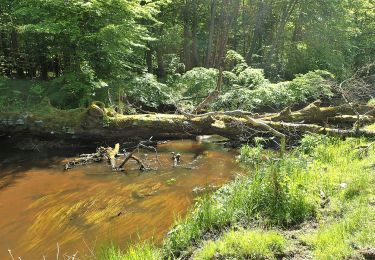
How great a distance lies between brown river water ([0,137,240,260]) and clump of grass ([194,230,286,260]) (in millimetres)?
1058

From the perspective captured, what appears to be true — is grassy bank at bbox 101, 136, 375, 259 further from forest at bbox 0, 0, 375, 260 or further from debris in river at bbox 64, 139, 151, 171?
debris in river at bbox 64, 139, 151, 171

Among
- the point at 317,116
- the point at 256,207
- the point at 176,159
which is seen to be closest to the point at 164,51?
→ the point at 317,116

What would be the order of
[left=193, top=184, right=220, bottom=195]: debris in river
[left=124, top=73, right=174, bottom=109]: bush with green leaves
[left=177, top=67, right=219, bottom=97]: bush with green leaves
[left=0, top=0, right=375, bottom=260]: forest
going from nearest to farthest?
[left=0, top=0, right=375, bottom=260]: forest → [left=193, top=184, right=220, bottom=195]: debris in river → [left=124, top=73, right=174, bottom=109]: bush with green leaves → [left=177, top=67, right=219, bottom=97]: bush with green leaves

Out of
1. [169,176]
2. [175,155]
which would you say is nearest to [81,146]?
[175,155]

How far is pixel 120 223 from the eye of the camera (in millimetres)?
7500

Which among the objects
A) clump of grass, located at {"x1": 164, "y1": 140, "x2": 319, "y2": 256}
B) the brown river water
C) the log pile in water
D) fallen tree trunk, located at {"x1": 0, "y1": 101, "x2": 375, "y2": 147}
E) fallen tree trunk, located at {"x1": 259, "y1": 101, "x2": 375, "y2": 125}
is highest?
fallen tree trunk, located at {"x1": 259, "y1": 101, "x2": 375, "y2": 125}

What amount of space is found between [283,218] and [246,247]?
1.22m

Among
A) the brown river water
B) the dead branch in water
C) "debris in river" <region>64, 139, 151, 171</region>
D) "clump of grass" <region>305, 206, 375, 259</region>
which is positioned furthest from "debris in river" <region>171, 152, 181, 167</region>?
"clump of grass" <region>305, 206, 375, 259</region>

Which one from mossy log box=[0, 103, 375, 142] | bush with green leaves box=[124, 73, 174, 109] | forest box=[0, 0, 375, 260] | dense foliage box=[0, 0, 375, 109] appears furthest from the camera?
bush with green leaves box=[124, 73, 174, 109]

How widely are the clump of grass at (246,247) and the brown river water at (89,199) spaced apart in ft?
3.47

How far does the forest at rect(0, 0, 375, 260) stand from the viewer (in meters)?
5.53

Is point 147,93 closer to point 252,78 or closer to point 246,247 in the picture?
point 252,78

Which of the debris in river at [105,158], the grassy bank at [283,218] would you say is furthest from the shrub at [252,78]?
the grassy bank at [283,218]

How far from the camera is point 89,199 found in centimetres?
880
